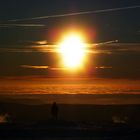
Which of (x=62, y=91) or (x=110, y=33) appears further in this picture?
(x=110, y=33)

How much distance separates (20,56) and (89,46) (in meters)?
20.3

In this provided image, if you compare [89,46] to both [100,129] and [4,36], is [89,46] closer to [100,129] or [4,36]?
[4,36]

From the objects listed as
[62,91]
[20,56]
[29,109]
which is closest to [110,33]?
[20,56]

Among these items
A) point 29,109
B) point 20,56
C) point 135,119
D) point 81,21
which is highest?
point 81,21

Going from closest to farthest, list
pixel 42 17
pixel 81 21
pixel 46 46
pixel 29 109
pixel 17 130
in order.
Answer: pixel 17 130, pixel 29 109, pixel 42 17, pixel 81 21, pixel 46 46

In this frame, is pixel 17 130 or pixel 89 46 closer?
pixel 17 130

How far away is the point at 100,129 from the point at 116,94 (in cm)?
2146

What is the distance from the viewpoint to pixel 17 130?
20062mm

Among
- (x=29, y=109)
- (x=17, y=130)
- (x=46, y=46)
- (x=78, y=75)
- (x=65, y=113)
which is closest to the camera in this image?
(x=17, y=130)

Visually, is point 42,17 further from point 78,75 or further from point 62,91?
point 62,91

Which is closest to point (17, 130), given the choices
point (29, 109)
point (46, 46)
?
point (29, 109)

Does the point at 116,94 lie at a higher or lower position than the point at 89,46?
lower

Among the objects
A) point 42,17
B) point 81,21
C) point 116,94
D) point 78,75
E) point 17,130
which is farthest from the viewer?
point 81,21

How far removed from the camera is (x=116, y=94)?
138 feet
